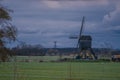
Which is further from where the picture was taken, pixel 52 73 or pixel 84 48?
pixel 84 48

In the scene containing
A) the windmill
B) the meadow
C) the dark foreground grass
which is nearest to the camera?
the meadow

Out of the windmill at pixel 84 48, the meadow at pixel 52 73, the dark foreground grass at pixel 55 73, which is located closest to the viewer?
the meadow at pixel 52 73

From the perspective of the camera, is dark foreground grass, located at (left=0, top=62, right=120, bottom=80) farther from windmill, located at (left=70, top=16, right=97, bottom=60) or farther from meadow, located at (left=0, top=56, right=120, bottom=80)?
windmill, located at (left=70, top=16, right=97, bottom=60)

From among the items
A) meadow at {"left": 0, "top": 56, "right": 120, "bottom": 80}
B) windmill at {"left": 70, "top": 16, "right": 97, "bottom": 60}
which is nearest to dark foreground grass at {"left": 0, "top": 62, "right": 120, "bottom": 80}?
meadow at {"left": 0, "top": 56, "right": 120, "bottom": 80}

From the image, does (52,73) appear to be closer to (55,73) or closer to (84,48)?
(55,73)

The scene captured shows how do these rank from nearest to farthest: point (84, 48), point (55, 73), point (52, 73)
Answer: point (52, 73) < point (55, 73) < point (84, 48)

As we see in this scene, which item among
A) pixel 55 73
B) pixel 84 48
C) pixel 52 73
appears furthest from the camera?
pixel 84 48

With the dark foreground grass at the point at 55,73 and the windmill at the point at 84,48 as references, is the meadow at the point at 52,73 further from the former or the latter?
the windmill at the point at 84,48

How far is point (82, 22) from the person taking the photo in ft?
422

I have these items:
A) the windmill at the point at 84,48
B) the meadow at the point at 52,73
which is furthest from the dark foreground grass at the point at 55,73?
the windmill at the point at 84,48

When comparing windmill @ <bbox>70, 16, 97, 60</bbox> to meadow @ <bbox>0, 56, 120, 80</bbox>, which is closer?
meadow @ <bbox>0, 56, 120, 80</bbox>

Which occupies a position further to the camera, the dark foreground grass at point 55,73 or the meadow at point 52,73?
the dark foreground grass at point 55,73

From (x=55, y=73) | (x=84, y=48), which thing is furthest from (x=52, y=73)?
(x=84, y=48)

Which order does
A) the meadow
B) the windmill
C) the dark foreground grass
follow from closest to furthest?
the meadow < the dark foreground grass < the windmill
